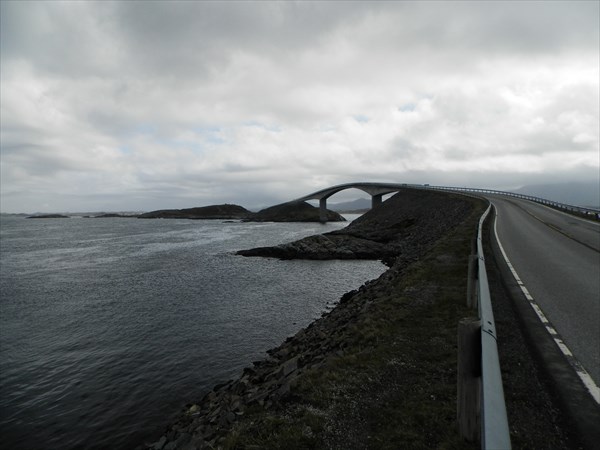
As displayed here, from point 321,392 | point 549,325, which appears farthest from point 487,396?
point 549,325

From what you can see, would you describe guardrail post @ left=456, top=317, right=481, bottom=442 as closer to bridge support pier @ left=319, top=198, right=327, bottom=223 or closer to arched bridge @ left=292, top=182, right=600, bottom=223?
arched bridge @ left=292, top=182, right=600, bottom=223

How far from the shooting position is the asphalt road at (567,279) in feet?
26.1

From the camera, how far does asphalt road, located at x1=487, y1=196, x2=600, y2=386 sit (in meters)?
7.96

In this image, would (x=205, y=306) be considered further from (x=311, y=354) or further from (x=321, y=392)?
(x=321, y=392)

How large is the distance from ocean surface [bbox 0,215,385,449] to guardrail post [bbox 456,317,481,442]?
9.68m

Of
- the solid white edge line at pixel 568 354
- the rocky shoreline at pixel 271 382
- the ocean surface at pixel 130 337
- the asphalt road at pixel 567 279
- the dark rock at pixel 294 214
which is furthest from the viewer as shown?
the dark rock at pixel 294 214

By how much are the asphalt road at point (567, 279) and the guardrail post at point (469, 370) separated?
398 centimetres

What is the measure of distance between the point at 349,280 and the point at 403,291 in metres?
17.7

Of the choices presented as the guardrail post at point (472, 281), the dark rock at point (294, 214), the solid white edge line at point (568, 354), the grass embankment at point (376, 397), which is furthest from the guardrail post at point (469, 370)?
the dark rock at point (294, 214)

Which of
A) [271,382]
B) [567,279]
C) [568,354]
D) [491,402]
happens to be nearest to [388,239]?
[567,279]

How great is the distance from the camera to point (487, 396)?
2.86 m

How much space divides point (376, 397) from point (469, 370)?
3.16 metres

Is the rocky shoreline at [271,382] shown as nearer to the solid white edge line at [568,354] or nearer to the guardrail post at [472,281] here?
the guardrail post at [472,281]

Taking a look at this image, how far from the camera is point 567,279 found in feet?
42.9
